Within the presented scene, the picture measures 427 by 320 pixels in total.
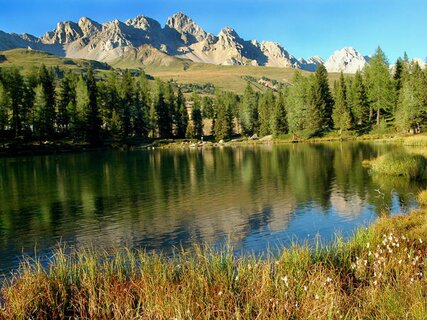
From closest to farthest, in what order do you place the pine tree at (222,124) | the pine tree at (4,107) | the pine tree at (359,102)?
1. the pine tree at (4,107)
2. the pine tree at (359,102)
3. the pine tree at (222,124)

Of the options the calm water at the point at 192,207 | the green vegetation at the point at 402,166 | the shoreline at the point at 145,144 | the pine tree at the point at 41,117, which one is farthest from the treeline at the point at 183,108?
the calm water at the point at 192,207

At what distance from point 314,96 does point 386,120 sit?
2361cm

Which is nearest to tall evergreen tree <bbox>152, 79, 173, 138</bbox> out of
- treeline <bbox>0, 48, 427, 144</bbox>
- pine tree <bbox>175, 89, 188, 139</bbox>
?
treeline <bbox>0, 48, 427, 144</bbox>

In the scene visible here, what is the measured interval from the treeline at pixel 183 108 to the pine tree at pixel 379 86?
11.6 inches

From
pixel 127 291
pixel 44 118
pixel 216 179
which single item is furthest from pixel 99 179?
pixel 44 118

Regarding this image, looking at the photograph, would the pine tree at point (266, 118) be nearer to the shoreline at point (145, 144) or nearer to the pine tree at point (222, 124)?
the shoreline at point (145, 144)

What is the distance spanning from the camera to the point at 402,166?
43.3 meters

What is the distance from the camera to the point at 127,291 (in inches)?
440

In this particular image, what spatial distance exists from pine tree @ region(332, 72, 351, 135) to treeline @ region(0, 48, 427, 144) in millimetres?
303

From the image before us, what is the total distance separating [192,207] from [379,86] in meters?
104

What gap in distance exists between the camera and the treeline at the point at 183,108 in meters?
115

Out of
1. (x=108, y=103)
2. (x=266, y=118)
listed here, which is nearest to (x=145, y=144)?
(x=108, y=103)

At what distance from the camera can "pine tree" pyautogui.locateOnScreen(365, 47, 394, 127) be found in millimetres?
119400

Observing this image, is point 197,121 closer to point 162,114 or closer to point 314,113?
point 162,114
